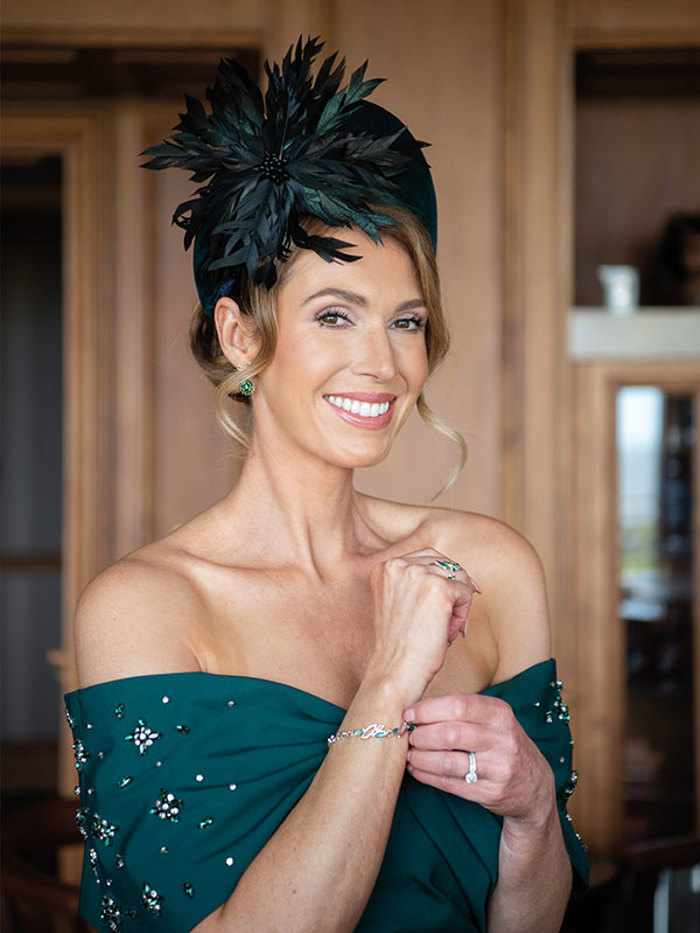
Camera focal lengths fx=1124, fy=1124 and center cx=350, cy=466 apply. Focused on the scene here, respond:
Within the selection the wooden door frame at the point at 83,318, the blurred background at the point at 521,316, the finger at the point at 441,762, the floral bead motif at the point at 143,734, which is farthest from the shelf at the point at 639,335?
the floral bead motif at the point at 143,734

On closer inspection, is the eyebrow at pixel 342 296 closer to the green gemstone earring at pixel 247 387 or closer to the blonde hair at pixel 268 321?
the blonde hair at pixel 268 321

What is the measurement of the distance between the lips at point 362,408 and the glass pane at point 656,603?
2.04 metres

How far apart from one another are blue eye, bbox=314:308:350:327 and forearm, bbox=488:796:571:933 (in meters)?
0.64

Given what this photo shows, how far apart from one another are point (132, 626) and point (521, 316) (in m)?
2.07

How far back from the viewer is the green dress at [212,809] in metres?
1.22

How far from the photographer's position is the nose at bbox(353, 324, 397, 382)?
1.38 m

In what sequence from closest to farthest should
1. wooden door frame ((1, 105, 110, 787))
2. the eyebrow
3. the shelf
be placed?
the eyebrow < the shelf < wooden door frame ((1, 105, 110, 787))

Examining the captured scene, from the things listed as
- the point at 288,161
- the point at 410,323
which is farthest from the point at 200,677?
the point at 288,161

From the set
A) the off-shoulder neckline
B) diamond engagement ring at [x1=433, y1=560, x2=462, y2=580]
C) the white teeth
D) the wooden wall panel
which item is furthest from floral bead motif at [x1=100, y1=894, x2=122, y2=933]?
the wooden wall panel

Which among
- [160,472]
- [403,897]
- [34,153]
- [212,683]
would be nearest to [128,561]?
[212,683]

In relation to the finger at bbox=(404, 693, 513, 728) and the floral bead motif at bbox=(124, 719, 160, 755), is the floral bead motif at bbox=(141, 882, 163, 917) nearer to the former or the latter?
the floral bead motif at bbox=(124, 719, 160, 755)

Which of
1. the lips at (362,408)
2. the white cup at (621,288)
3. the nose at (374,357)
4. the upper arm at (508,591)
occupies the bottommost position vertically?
the upper arm at (508,591)

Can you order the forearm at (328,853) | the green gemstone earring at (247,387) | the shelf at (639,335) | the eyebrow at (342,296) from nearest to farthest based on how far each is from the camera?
the forearm at (328,853) < the eyebrow at (342,296) < the green gemstone earring at (247,387) < the shelf at (639,335)

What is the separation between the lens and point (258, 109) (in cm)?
139
